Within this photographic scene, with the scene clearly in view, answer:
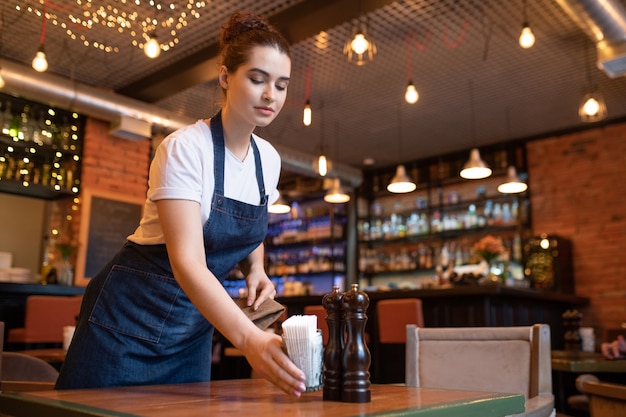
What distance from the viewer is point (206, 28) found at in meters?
5.49

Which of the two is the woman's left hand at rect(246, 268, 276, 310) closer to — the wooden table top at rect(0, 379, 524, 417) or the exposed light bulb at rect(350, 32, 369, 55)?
the wooden table top at rect(0, 379, 524, 417)

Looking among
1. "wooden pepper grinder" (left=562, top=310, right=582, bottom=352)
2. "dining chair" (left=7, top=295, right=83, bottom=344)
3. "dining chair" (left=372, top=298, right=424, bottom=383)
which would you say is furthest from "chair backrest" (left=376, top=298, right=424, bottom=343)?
"dining chair" (left=7, top=295, right=83, bottom=344)

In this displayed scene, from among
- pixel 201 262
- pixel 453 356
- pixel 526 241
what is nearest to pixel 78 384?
pixel 201 262

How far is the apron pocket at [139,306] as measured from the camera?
54.2 inches

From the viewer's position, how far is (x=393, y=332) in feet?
16.8

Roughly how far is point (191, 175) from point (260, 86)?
260mm

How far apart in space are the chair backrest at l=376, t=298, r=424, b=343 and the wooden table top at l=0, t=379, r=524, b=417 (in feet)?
12.7

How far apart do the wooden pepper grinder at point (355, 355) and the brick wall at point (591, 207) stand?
724 centimetres

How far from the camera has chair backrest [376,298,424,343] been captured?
5000 millimetres

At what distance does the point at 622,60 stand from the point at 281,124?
160 inches

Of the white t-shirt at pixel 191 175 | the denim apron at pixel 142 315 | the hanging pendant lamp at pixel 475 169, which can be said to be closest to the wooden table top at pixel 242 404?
the denim apron at pixel 142 315

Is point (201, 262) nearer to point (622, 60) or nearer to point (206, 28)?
point (206, 28)

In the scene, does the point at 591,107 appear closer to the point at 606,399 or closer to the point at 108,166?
the point at 606,399

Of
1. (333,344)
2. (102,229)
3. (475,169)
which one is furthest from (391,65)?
(333,344)
